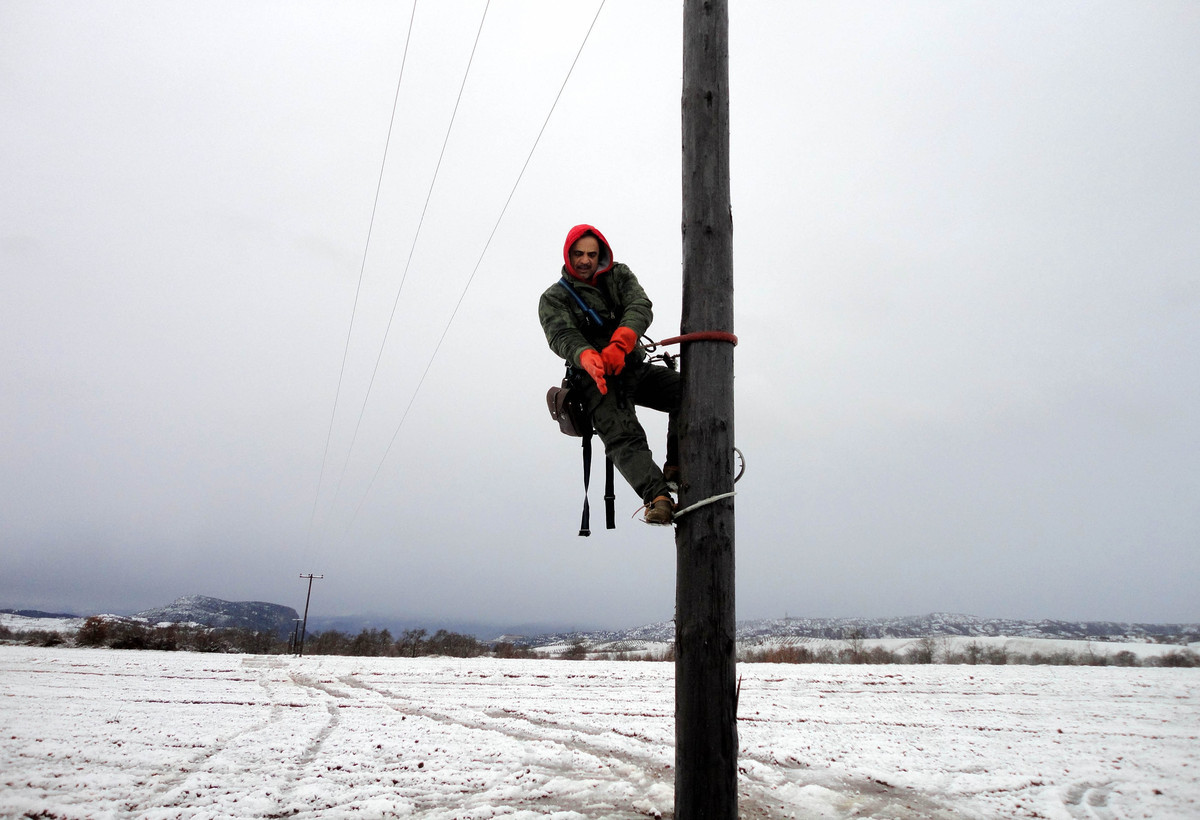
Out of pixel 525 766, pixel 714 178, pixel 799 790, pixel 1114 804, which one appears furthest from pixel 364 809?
pixel 1114 804

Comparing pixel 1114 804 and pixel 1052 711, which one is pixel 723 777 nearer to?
pixel 1114 804

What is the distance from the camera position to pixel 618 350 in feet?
9.75

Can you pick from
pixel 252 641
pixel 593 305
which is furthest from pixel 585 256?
pixel 252 641

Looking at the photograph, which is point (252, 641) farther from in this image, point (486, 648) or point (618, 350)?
point (618, 350)

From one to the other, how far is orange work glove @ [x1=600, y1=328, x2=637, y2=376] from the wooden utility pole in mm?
316

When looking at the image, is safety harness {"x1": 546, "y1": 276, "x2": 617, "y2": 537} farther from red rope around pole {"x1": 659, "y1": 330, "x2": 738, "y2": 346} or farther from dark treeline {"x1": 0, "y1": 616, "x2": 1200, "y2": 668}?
dark treeline {"x1": 0, "y1": 616, "x2": 1200, "y2": 668}

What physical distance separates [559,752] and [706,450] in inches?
146

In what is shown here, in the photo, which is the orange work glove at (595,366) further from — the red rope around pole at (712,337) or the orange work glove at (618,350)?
the red rope around pole at (712,337)

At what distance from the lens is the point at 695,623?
2.71m

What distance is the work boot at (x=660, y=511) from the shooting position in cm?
284

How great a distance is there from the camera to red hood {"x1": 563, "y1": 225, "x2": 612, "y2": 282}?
3.43 metres

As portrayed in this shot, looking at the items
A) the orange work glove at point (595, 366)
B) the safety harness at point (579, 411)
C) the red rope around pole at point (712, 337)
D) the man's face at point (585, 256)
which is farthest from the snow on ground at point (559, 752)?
the man's face at point (585, 256)

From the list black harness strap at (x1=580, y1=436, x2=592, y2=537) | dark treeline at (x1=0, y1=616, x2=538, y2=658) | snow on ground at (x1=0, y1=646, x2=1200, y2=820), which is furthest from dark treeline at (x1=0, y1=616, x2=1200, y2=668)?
black harness strap at (x1=580, y1=436, x2=592, y2=537)

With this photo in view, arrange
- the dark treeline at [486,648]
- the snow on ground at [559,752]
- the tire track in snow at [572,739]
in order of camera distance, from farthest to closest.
A: the dark treeline at [486,648], the tire track in snow at [572,739], the snow on ground at [559,752]
